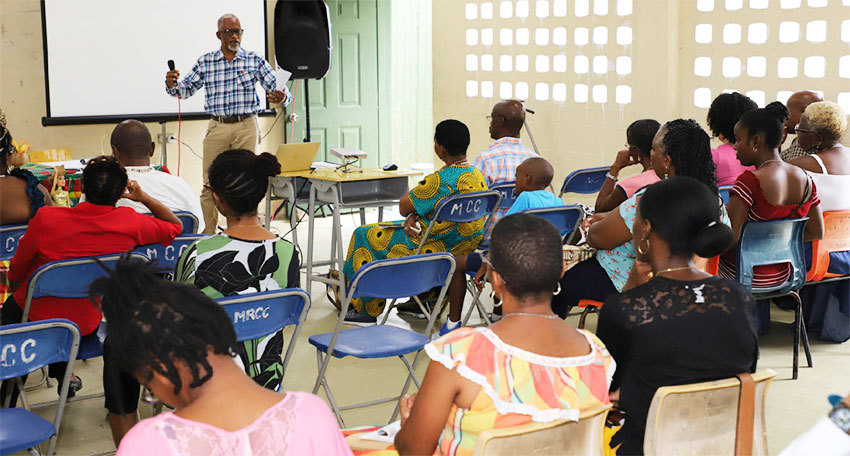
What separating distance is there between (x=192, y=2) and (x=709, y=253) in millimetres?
6259

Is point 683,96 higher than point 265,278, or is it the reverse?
point 683,96

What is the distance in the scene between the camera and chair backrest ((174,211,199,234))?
13.8 feet

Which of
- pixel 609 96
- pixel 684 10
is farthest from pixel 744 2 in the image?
pixel 609 96

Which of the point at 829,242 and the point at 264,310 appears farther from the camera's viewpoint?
the point at 829,242

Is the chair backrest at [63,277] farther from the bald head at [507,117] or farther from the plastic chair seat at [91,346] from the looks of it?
the bald head at [507,117]

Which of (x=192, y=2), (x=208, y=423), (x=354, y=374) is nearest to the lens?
(x=208, y=423)

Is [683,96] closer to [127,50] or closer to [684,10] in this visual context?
[684,10]

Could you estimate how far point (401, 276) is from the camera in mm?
3400

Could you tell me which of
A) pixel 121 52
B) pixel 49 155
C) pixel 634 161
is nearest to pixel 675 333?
pixel 634 161

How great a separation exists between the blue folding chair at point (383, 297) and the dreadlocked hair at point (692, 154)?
1.00 meters

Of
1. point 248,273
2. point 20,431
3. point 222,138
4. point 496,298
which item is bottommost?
point 20,431

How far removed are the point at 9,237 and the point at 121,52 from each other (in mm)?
3893

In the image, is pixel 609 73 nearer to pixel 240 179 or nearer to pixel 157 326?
pixel 240 179

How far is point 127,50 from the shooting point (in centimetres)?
737
